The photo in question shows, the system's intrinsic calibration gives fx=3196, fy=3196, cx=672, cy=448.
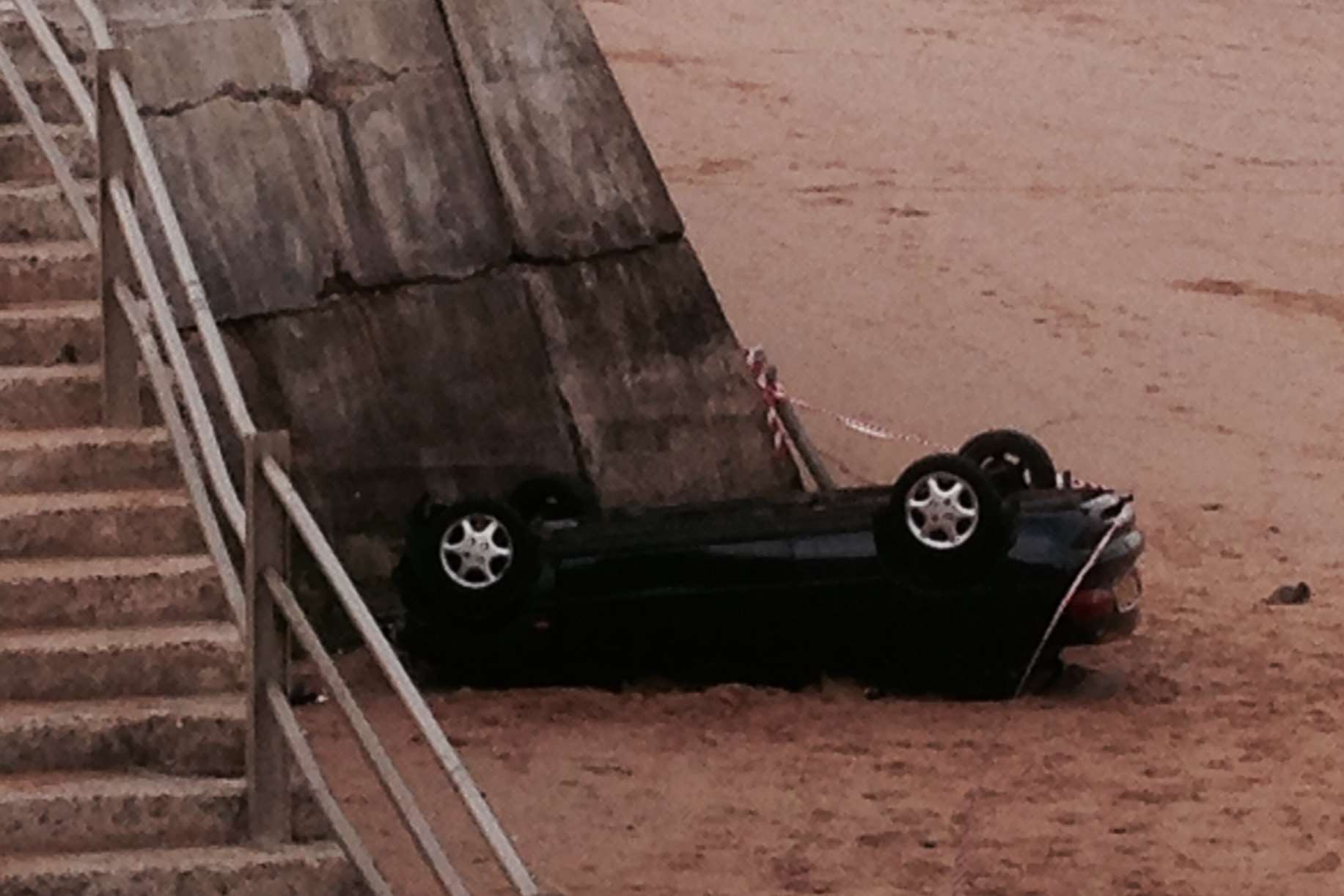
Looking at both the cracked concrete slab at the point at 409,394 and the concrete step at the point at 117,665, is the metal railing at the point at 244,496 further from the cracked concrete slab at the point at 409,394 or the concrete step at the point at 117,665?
the cracked concrete slab at the point at 409,394

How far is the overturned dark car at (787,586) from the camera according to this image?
10.4 meters

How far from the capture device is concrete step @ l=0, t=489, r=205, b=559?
7227mm

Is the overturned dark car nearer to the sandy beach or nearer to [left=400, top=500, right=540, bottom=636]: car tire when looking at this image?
[left=400, top=500, right=540, bottom=636]: car tire

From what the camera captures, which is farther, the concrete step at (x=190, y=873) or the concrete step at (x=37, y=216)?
the concrete step at (x=37, y=216)

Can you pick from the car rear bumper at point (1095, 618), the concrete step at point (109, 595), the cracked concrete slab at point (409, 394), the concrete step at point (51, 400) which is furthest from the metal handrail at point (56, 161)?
the car rear bumper at point (1095, 618)

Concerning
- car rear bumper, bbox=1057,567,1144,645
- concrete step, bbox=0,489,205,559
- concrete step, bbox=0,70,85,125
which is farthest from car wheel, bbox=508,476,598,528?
concrete step, bbox=0,489,205,559

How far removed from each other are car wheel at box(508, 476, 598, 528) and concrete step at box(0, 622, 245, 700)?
401 cm

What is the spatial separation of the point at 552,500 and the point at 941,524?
4.90 ft

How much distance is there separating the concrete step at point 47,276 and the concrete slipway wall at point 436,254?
2.44m

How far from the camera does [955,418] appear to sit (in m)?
16.3

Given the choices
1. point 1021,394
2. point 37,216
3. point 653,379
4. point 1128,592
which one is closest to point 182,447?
point 37,216

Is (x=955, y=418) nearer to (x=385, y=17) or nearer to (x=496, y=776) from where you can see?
(x=385, y=17)

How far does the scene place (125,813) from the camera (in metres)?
6.70

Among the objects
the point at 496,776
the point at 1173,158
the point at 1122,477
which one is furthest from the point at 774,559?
the point at 1173,158
